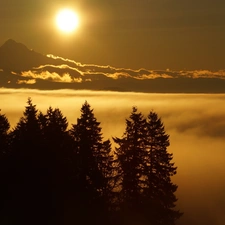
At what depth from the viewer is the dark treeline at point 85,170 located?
37250mm

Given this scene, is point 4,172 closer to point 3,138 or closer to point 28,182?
point 28,182

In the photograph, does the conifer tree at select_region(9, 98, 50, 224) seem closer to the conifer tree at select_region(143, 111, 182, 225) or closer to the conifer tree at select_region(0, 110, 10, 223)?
the conifer tree at select_region(0, 110, 10, 223)

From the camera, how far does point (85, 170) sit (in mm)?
42969

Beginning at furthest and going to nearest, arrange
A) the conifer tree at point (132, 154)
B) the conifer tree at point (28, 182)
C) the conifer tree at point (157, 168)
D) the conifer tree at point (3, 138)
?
the conifer tree at point (157, 168) < the conifer tree at point (132, 154) < the conifer tree at point (3, 138) < the conifer tree at point (28, 182)

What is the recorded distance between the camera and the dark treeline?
37.2 meters

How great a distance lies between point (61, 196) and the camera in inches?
1481

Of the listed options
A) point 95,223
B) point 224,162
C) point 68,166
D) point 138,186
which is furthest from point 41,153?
point 224,162

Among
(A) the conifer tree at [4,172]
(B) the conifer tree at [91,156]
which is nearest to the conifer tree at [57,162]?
(B) the conifer tree at [91,156]

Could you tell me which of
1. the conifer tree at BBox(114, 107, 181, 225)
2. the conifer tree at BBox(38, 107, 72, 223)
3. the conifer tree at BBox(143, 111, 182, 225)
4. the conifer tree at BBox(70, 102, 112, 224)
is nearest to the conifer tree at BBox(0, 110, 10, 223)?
the conifer tree at BBox(38, 107, 72, 223)

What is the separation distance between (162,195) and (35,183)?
1280 centimetres

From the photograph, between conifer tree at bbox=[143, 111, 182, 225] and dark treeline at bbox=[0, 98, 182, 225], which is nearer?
dark treeline at bbox=[0, 98, 182, 225]

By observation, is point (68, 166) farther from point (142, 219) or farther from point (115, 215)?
point (142, 219)

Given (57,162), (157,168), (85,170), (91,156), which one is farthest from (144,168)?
(57,162)

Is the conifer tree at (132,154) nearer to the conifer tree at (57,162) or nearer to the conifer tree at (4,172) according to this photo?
the conifer tree at (57,162)
